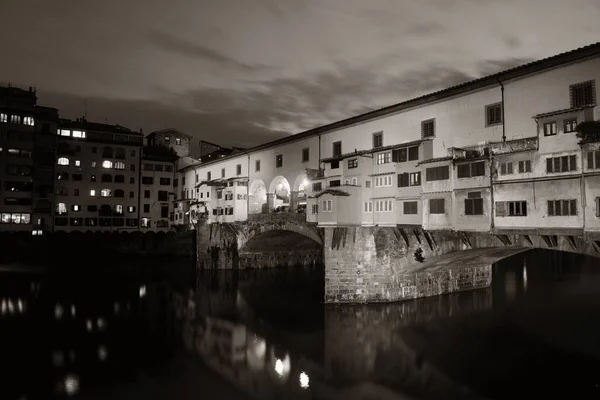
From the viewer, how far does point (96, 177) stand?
2606 inches

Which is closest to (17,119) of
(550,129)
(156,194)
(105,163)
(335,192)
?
(105,163)

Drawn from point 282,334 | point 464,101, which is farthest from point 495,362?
point 464,101

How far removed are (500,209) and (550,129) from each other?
4.53m

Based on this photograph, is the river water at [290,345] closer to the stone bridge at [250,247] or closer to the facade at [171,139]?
the stone bridge at [250,247]

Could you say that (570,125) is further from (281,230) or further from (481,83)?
(281,230)

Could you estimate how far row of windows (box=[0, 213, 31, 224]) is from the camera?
5638 cm

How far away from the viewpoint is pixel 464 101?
2530 cm

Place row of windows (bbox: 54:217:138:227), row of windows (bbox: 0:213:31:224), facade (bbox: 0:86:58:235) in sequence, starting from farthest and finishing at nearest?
row of windows (bbox: 54:217:138:227) → facade (bbox: 0:86:58:235) → row of windows (bbox: 0:213:31:224)

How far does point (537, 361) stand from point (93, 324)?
2750cm

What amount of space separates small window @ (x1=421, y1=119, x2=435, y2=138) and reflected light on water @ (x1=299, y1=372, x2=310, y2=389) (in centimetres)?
1714

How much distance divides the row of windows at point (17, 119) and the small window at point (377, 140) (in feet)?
173

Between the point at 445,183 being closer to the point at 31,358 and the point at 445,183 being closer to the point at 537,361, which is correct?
the point at 537,361

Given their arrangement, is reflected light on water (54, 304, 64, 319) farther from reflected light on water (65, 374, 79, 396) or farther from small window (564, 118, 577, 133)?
small window (564, 118, 577, 133)

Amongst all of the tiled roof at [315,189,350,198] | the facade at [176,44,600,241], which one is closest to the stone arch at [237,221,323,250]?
the facade at [176,44,600,241]
